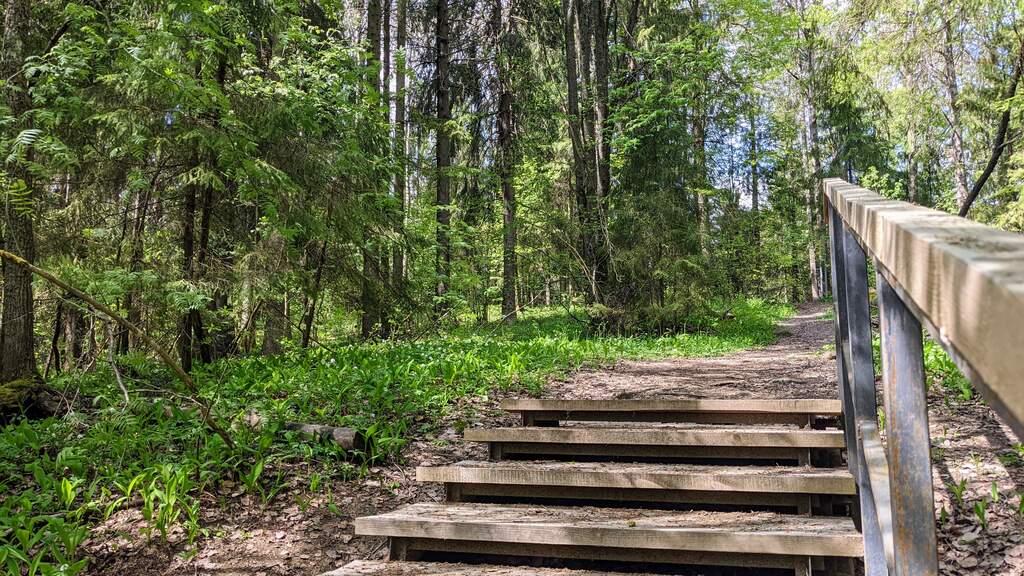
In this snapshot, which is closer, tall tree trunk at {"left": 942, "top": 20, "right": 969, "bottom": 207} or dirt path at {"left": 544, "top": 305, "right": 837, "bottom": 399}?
dirt path at {"left": 544, "top": 305, "right": 837, "bottom": 399}

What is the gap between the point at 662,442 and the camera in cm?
333

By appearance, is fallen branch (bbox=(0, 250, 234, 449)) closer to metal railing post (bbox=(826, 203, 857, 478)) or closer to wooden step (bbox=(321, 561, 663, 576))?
wooden step (bbox=(321, 561, 663, 576))

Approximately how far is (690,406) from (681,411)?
7 centimetres

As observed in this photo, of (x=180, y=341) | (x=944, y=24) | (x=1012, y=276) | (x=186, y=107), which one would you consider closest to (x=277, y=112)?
(x=186, y=107)

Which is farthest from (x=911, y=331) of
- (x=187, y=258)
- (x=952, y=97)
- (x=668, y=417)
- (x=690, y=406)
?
(x=952, y=97)

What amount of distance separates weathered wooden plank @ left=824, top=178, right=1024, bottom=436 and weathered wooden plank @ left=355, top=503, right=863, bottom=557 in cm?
144

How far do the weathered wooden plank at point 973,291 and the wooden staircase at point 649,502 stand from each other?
62.1 inches

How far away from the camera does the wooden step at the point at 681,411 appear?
3555mm

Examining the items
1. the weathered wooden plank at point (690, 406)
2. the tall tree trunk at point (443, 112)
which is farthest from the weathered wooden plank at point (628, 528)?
the tall tree trunk at point (443, 112)

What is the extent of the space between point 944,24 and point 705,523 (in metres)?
8.61

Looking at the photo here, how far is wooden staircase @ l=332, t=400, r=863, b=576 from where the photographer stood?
2381 millimetres

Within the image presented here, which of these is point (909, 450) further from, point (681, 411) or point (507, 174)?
point (507, 174)

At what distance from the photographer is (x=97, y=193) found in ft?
21.9

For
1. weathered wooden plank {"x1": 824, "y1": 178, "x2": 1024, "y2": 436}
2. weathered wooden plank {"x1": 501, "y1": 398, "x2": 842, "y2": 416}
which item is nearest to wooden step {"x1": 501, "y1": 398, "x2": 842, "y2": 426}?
weathered wooden plank {"x1": 501, "y1": 398, "x2": 842, "y2": 416}
